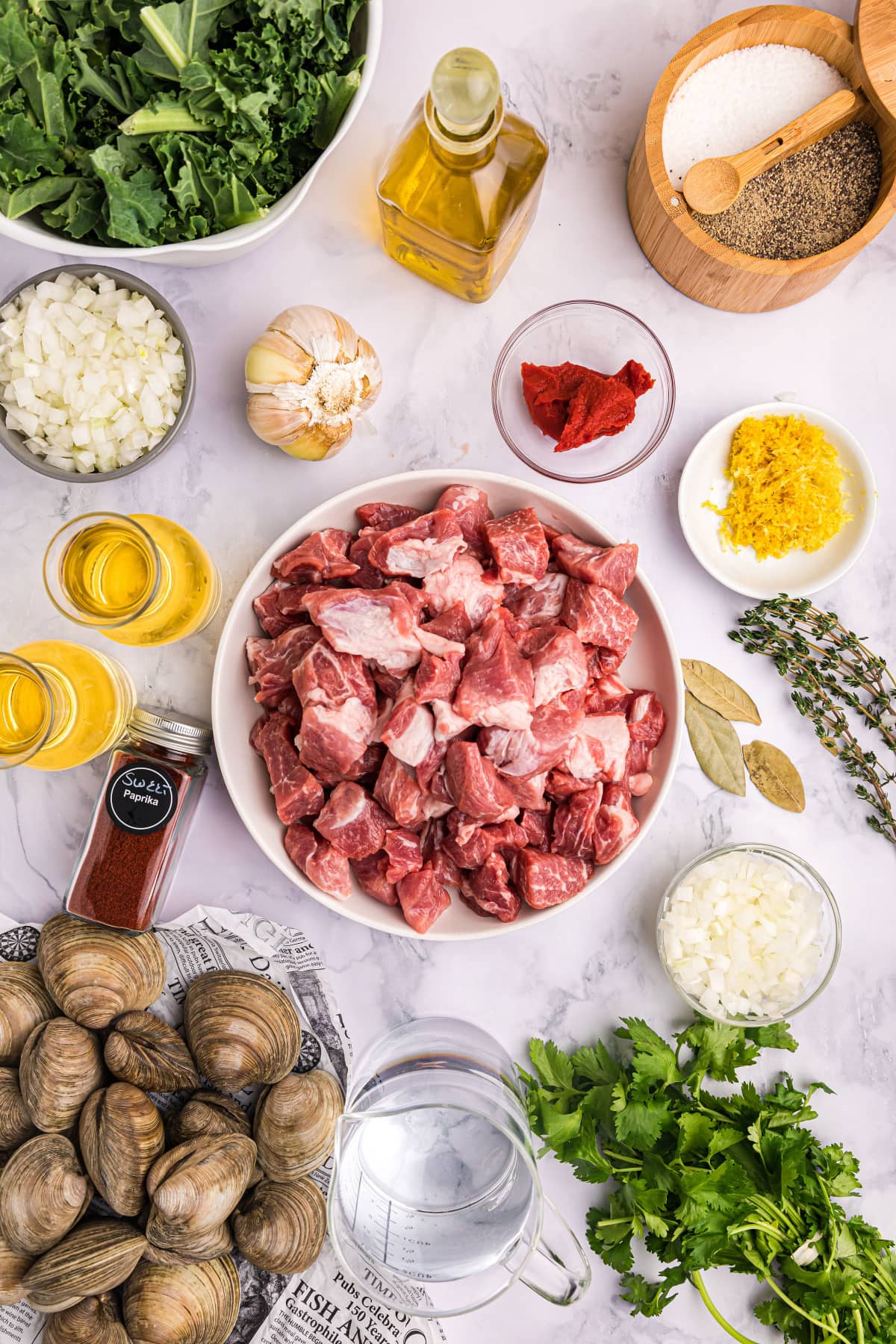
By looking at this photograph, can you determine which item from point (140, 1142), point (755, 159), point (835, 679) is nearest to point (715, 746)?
point (835, 679)

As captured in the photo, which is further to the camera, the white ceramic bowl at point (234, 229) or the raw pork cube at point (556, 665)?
the raw pork cube at point (556, 665)

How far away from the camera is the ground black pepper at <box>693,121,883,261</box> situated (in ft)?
6.09

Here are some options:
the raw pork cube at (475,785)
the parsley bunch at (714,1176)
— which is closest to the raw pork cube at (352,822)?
the raw pork cube at (475,785)

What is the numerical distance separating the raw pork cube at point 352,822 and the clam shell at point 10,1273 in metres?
1.13

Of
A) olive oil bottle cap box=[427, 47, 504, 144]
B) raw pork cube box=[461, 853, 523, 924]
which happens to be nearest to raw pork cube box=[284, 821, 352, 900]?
raw pork cube box=[461, 853, 523, 924]

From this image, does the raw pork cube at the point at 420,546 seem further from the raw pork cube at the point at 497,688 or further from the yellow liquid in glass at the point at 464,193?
the yellow liquid in glass at the point at 464,193

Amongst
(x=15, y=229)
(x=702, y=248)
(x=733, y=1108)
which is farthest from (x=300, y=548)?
(x=733, y=1108)

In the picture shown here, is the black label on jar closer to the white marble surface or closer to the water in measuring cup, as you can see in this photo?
the white marble surface

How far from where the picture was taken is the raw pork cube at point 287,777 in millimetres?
1781

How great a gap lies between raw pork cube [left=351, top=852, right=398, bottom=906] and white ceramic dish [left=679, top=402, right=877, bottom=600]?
95 cm

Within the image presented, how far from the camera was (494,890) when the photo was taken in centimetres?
178

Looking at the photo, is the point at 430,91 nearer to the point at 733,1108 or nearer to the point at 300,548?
the point at 300,548

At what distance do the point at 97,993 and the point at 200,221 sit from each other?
60.7 inches

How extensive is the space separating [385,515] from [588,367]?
598 millimetres
